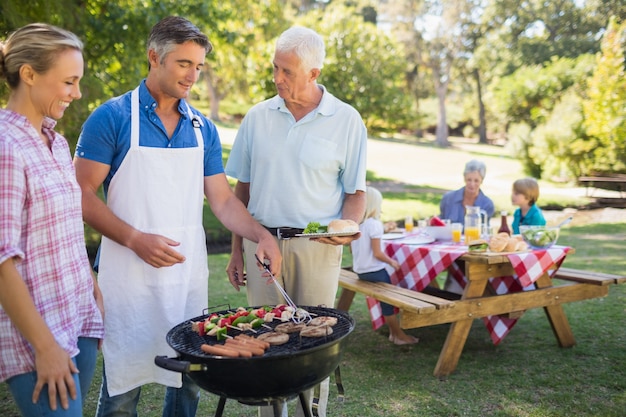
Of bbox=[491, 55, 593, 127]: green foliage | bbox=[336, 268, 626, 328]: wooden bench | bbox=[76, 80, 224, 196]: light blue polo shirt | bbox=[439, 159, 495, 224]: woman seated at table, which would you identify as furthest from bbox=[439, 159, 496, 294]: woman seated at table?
bbox=[491, 55, 593, 127]: green foliage

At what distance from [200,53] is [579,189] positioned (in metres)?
16.3

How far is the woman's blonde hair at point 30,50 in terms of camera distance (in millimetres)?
1770

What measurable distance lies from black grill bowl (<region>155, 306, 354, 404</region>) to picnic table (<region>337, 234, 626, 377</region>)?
2.17m

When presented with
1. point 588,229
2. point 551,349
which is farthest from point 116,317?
point 588,229

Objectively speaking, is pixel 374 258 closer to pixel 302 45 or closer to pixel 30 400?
pixel 302 45

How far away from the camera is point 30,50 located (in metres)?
1.77

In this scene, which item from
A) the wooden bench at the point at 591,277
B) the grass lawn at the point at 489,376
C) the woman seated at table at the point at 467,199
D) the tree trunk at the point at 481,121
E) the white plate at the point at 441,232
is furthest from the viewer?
the tree trunk at the point at 481,121

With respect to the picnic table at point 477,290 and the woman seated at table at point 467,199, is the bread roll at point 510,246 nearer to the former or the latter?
the picnic table at point 477,290

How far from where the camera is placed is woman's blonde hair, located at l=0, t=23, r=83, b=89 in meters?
1.77

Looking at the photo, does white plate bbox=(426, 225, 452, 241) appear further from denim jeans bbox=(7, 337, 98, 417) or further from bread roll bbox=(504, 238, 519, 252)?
denim jeans bbox=(7, 337, 98, 417)

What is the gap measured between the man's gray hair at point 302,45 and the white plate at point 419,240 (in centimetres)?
265

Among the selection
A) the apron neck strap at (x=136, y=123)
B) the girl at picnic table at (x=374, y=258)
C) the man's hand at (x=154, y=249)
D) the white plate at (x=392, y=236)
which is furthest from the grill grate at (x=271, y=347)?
the white plate at (x=392, y=236)

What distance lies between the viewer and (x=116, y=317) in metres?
2.38

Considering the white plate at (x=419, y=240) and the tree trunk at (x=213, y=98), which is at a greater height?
the tree trunk at (x=213, y=98)
